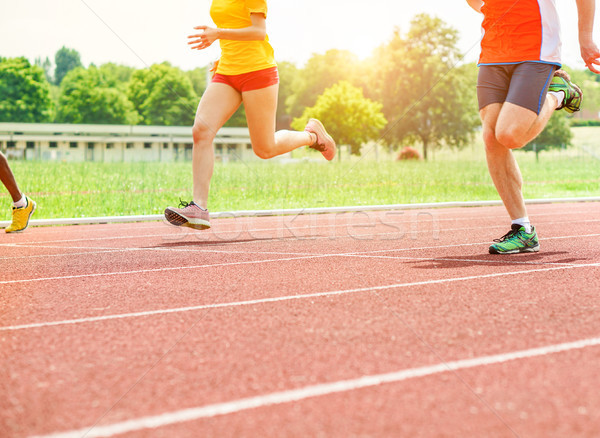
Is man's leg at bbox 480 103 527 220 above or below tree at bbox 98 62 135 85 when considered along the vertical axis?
below

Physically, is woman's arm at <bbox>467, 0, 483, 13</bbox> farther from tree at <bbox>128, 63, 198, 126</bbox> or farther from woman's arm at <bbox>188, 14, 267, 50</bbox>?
tree at <bbox>128, 63, 198, 126</bbox>

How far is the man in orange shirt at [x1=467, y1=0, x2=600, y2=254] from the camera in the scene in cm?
508

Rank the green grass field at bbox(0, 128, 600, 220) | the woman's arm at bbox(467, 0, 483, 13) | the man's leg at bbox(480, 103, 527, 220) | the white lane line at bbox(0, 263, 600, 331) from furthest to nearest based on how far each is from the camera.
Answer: the green grass field at bbox(0, 128, 600, 220) → the woman's arm at bbox(467, 0, 483, 13) → the man's leg at bbox(480, 103, 527, 220) → the white lane line at bbox(0, 263, 600, 331)

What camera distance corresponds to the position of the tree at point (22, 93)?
8469 cm

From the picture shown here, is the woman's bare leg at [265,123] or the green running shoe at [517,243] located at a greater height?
the woman's bare leg at [265,123]

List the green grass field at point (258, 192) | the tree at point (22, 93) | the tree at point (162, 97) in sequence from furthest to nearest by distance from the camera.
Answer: the tree at point (162, 97)
the tree at point (22, 93)
the green grass field at point (258, 192)

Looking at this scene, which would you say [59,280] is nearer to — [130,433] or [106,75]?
[130,433]

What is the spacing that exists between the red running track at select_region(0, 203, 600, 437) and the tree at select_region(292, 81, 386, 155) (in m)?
63.9

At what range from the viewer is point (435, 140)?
210ft

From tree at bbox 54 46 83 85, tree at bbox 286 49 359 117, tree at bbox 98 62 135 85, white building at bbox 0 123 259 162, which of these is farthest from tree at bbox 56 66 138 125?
tree at bbox 54 46 83 85

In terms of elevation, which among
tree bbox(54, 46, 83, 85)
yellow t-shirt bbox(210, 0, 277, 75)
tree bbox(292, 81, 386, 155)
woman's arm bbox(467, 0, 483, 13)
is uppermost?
tree bbox(54, 46, 83, 85)

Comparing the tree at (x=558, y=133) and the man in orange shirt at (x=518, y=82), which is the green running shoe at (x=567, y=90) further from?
the tree at (x=558, y=133)

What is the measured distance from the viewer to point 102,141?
79562 mm

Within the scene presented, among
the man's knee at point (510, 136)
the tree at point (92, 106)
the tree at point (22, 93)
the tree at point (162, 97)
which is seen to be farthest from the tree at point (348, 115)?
the man's knee at point (510, 136)
